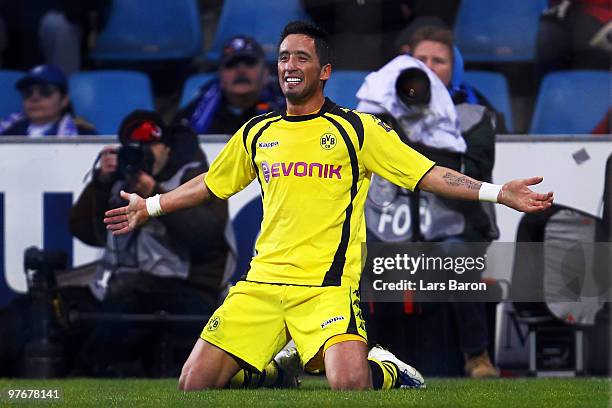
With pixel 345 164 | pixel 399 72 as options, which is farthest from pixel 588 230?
pixel 345 164

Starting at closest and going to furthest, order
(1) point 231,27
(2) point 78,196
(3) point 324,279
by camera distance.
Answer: (3) point 324,279 → (2) point 78,196 → (1) point 231,27

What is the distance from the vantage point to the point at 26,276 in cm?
777

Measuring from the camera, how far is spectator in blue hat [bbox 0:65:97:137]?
8141 millimetres

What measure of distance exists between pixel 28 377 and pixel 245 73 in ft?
7.49

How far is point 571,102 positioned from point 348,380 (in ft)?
9.98

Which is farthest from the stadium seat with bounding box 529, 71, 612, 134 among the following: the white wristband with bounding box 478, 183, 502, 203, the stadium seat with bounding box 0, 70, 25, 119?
the stadium seat with bounding box 0, 70, 25, 119

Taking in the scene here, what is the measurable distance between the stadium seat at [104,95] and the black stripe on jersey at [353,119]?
2.55 m

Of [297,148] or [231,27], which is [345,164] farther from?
[231,27]

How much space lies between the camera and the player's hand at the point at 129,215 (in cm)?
601

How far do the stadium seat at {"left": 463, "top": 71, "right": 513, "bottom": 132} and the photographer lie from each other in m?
1.78

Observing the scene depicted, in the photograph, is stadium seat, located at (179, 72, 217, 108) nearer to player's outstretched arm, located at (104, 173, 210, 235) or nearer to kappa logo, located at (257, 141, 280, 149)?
player's outstretched arm, located at (104, 173, 210, 235)

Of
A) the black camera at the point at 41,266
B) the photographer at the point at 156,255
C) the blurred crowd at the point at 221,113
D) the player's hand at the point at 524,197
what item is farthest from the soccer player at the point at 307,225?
the black camera at the point at 41,266

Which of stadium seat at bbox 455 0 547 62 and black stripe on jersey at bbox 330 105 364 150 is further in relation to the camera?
stadium seat at bbox 455 0 547 62

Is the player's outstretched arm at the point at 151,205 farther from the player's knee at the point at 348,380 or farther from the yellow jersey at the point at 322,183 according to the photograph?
the player's knee at the point at 348,380
